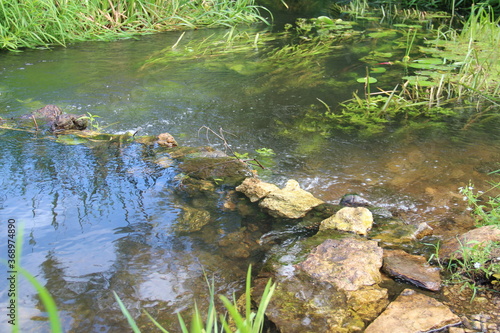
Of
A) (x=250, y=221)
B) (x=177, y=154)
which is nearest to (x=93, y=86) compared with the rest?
(x=177, y=154)

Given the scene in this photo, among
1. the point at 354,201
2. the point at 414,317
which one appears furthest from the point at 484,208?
the point at 414,317

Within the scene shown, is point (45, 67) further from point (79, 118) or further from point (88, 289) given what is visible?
point (88, 289)

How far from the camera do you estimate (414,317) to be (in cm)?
167

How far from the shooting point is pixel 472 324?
165cm

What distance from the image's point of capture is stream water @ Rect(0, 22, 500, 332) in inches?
77.5

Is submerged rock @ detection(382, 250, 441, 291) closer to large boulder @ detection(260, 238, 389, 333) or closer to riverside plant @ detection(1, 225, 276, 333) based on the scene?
large boulder @ detection(260, 238, 389, 333)

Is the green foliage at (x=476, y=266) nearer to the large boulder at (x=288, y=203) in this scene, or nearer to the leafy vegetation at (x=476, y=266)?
the leafy vegetation at (x=476, y=266)

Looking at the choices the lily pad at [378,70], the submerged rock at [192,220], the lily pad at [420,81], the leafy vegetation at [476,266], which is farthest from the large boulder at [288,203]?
the lily pad at [378,70]

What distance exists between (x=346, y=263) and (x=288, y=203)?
0.60 m

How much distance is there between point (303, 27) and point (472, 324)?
603cm

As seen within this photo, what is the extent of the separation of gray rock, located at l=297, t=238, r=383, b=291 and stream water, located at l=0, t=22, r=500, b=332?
358 mm

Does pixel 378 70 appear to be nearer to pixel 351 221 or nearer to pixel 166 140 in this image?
pixel 166 140

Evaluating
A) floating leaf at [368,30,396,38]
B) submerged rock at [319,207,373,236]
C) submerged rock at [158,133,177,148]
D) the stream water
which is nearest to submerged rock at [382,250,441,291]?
submerged rock at [319,207,373,236]

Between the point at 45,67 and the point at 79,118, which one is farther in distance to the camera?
the point at 45,67
